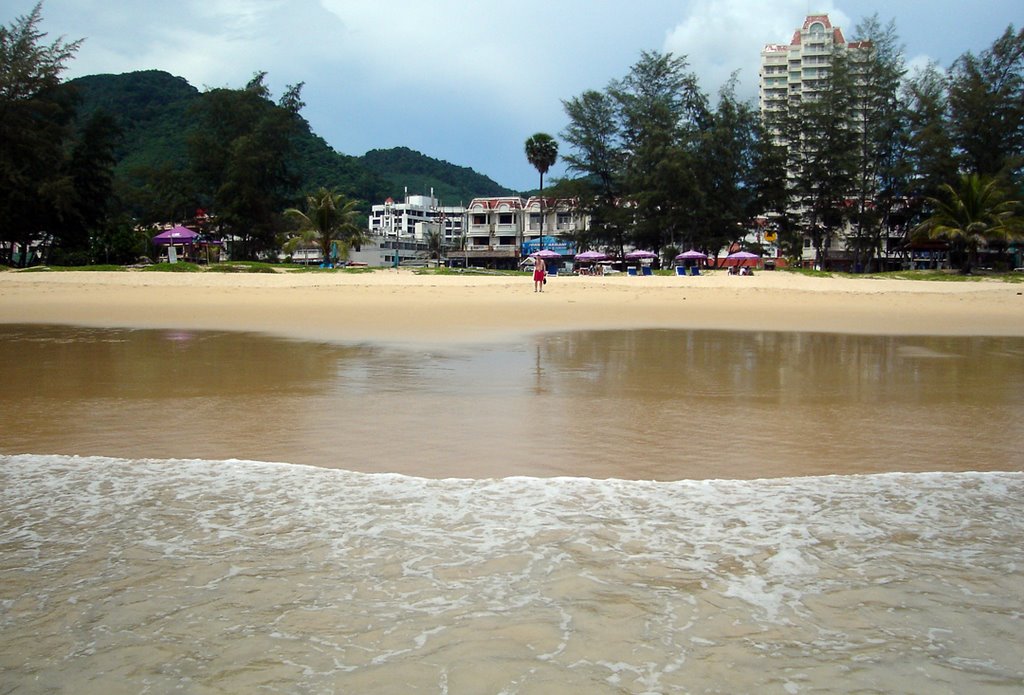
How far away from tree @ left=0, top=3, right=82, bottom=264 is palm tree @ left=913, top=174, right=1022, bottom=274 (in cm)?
4334

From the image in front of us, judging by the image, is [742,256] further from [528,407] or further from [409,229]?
[409,229]

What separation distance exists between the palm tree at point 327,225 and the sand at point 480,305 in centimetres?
1834

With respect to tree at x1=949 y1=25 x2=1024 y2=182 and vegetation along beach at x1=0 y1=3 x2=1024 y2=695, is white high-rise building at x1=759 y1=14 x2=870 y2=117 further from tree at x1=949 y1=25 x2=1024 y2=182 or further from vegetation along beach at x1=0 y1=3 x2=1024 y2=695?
vegetation along beach at x1=0 y1=3 x2=1024 y2=695

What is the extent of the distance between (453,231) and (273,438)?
11335 centimetres

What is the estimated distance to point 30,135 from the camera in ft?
124

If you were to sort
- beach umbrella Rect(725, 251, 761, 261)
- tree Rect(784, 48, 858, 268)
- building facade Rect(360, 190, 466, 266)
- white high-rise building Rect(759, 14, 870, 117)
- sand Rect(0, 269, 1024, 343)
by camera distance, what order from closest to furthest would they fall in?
1. sand Rect(0, 269, 1024, 343)
2. tree Rect(784, 48, 858, 268)
3. beach umbrella Rect(725, 251, 761, 261)
4. building facade Rect(360, 190, 466, 266)
5. white high-rise building Rect(759, 14, 870, 117)

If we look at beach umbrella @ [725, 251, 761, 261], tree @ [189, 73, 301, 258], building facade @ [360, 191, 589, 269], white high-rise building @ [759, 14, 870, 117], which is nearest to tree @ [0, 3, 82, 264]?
tree @ [189, 73, 301, 258]

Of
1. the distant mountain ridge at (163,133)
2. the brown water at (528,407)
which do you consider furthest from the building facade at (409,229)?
the brown water at (528,407)

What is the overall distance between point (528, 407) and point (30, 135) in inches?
1561

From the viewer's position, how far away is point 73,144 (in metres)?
43.1

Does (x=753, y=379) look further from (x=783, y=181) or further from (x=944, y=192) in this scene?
(x=783, y=181)

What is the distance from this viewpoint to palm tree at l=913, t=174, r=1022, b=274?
38.3m

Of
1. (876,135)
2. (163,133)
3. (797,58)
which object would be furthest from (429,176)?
(876,135)

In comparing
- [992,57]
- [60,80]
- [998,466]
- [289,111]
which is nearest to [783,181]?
[992,57]
